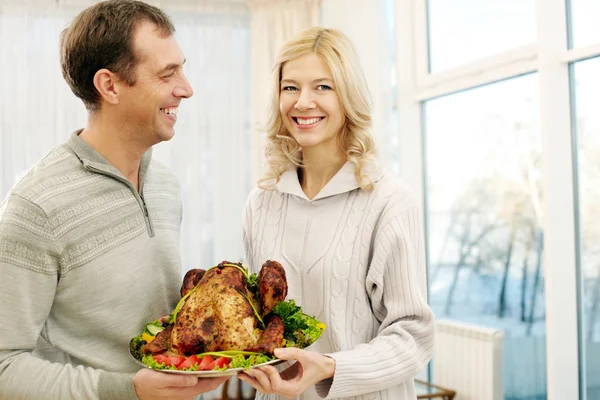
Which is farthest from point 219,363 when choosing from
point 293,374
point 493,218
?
point 493,218

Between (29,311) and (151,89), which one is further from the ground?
(151,89)

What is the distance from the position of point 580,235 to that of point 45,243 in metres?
2.67

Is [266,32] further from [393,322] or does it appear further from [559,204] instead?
[393,322]

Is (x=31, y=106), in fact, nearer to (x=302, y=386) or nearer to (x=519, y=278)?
(x=519, y=278)

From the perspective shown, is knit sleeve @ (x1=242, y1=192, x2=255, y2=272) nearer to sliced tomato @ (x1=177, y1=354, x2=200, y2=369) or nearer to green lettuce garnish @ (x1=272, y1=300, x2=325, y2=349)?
green lettuce garnish @ (x1=272, y1=300, x2=325, y2=349)

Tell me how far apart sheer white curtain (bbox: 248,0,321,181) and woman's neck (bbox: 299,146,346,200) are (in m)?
3.17

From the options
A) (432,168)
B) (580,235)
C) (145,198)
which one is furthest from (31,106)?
(580,235)

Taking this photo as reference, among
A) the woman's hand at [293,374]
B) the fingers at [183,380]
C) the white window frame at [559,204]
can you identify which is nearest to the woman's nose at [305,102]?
the woman's hand at [293,374]

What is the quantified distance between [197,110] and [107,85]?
3.47m

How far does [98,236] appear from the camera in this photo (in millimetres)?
1687

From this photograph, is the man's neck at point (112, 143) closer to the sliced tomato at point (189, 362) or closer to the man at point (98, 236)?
the man at point (98, 236)

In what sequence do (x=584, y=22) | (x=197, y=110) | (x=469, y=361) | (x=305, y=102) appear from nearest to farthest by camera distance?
(x=305, y=102)
(x=584, y=22)
(x=469, y=361)
(x=197, y=110)

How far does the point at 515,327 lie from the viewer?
3824 mm

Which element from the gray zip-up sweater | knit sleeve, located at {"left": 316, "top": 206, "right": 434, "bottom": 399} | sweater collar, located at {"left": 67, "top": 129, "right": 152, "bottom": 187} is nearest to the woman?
knit sleeve, located at {"left": 316, "top": 206, "right": 434, "bottom": 399}
